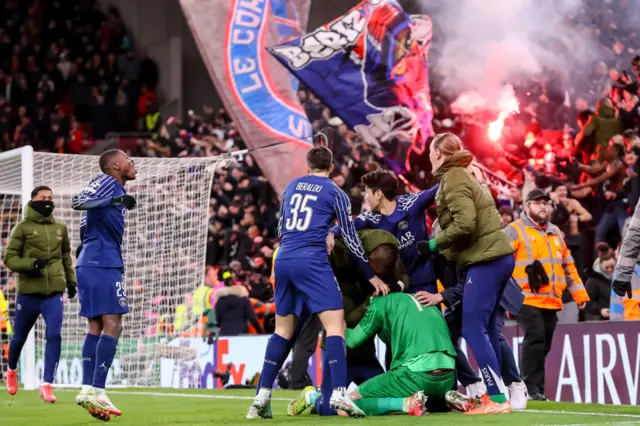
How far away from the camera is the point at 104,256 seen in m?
8.88

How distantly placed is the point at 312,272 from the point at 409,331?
87 cm

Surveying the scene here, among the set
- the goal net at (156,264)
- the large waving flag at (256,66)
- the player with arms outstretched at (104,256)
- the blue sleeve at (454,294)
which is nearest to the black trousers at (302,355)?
the goal net at (156,264)

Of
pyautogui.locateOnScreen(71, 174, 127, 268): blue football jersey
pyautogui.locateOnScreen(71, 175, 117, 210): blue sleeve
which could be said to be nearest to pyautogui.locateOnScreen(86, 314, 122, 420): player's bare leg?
pyautogui.locateOnScreen(71, 174, 127, 268): blue football jersey

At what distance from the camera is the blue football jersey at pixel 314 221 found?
812cm

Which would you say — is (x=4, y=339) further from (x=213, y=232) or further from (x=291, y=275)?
(x=291, y=275)

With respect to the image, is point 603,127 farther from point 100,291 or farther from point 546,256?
point 100,291

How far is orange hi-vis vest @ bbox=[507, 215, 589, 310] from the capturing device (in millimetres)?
11031

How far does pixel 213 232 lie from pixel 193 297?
3.35 metres

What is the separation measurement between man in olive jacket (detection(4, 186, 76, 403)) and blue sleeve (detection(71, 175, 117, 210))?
304 centimetres

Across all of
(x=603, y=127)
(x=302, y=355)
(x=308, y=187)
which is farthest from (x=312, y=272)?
(x=603, y=127)

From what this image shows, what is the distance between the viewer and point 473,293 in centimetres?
823

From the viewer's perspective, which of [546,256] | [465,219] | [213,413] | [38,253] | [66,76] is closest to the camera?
[465,219]

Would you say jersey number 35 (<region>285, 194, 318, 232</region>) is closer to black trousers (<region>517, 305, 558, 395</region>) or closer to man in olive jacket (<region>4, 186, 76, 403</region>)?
black trousers (<region>517, 305, 558, 395</region>)

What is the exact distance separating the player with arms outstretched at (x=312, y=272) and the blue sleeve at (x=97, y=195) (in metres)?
1.43
